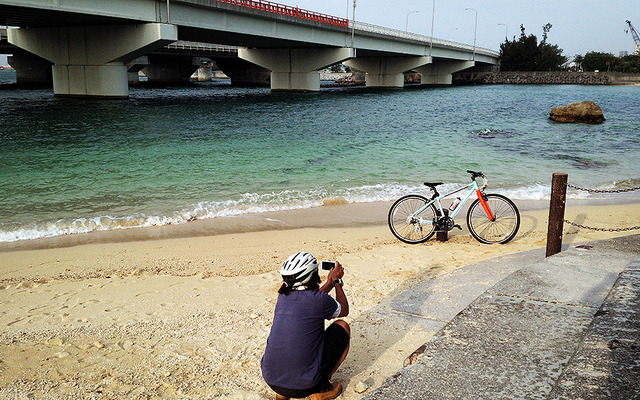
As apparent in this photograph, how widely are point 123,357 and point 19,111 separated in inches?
1394

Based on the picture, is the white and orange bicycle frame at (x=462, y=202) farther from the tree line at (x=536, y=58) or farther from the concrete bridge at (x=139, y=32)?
the tree line at (x=536, y=58)

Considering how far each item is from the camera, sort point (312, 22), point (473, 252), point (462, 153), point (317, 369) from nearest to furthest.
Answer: point (317, 369) → point (473, 252) → point (462, 153) → point (312, 22)

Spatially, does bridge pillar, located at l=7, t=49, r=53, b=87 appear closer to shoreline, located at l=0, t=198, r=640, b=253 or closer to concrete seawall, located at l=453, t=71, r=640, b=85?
concrete seawall, located at l=453, t=71, r=640, b=85

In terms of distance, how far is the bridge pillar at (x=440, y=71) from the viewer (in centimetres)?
9312

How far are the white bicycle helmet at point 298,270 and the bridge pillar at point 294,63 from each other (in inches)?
2210

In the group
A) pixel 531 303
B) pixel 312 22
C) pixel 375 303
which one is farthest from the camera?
pixel 312 22

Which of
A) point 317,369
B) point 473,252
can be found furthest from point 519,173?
point 317,369

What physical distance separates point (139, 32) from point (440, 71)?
235 feet

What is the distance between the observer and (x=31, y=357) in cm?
457

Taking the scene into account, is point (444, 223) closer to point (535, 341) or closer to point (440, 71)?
point (535, 341)

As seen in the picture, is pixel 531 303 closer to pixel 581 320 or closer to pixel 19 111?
pixel 581 320

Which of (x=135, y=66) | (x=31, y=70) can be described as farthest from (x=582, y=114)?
(x=31, y=70)

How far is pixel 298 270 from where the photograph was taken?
11.1 feet

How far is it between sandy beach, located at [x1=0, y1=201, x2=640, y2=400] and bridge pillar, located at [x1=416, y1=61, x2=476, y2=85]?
290 ft
